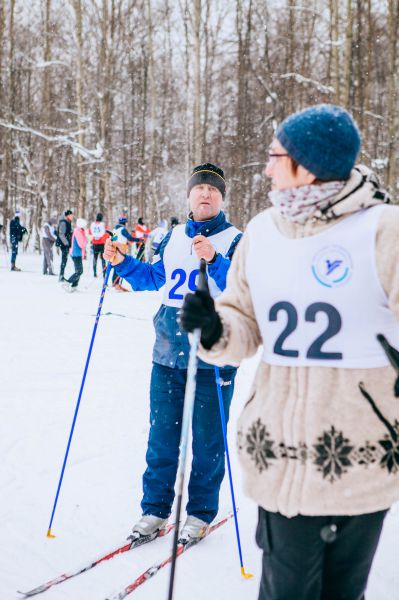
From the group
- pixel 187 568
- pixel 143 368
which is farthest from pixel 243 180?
pixel 187 568

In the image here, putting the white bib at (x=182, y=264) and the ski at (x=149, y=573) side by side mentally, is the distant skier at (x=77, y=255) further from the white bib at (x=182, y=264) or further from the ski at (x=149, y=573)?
the ski at (x=149, y=573)

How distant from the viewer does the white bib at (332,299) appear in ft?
4.70

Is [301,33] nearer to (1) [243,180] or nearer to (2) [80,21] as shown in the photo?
(1) [243,180]

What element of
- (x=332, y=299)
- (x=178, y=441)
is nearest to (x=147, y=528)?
(x=178, y=441)

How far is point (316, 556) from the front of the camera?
1468 millimetres

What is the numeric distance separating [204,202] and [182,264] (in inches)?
14.5

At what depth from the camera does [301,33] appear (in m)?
20.3

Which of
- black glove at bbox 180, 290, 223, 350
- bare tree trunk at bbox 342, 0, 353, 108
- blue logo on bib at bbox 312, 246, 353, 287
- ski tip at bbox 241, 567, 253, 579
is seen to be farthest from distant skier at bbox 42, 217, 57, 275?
blue logo on bib at bbox 312, 246, 353, 287

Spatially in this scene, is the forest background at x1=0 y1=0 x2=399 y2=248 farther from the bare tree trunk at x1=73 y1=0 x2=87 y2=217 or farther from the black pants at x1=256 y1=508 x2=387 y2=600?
the black pants at x1=256 y1=508 x2=387 y2=600

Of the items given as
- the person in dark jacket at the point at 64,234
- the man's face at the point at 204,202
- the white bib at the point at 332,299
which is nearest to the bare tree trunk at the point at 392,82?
the person in dark jacket at the point at 64,234

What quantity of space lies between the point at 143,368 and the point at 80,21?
52.8 feet

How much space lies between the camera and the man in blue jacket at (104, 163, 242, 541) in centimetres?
291

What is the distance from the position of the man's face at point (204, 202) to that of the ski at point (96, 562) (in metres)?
1.77

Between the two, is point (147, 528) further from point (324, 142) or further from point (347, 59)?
point (347, 59)
